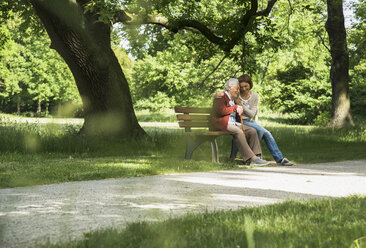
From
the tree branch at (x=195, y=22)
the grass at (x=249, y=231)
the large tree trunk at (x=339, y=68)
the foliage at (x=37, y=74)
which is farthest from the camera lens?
the foliage at (x=37, y=74)

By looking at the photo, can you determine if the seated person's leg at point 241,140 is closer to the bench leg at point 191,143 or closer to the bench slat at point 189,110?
the bench leg at point 191,143

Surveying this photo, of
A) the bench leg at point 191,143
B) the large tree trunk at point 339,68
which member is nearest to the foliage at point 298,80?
the large tree trunk at point 339,68

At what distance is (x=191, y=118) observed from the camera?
30.5 ft

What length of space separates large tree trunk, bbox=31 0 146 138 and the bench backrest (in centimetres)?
339

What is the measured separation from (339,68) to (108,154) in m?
11.8

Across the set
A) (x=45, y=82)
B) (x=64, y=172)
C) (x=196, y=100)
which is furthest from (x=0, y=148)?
(x=45, y=82)

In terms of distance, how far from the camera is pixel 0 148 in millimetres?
10562

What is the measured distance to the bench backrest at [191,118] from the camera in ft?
30.1

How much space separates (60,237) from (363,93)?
33.7 metres

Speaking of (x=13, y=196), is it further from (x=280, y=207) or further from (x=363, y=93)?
(x=363, y=93)

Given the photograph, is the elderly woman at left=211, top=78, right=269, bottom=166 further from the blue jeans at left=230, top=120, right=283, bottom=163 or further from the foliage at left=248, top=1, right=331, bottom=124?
the foliage at left=248, top=1, right=331, bottom=124

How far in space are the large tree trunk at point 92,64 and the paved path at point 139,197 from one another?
17.8 ft

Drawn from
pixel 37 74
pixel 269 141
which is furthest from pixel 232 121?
pixel 37 74

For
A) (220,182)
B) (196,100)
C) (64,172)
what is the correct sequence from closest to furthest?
(220,182)
(64,172)
(196,100)
